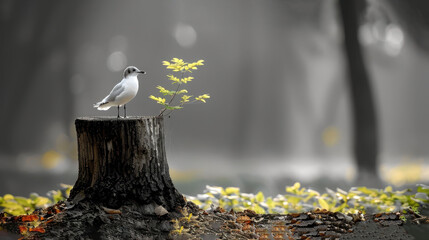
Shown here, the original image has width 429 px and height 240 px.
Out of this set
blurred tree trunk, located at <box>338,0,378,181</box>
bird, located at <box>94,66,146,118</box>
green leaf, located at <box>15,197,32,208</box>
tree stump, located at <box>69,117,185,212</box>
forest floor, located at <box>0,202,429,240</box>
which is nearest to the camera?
forest floor, located at <box>0,202,429,240</box>

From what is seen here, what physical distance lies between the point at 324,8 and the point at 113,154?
7.25 metres

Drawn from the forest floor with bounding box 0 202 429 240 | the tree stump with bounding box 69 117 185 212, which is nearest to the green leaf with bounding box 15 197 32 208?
the forest floor with bounding box 0 202 429 240

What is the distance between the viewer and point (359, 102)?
8.30m

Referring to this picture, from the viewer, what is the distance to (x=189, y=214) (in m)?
4.18

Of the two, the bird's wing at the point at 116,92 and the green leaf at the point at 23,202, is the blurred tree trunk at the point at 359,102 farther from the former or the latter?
the green leaf at the point at 23,202

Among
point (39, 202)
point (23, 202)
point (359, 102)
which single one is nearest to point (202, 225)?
point (39, 202)

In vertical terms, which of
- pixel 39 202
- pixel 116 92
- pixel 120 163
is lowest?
pixel 39 202

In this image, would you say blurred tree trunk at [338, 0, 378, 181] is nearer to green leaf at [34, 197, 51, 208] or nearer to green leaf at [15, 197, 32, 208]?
green leaf at [34, 197, 51, 208]

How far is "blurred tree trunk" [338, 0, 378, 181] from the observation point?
8.27 m

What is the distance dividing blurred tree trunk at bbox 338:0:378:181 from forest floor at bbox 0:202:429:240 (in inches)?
145

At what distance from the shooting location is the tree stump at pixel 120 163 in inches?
156

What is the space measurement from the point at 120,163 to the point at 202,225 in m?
1.08

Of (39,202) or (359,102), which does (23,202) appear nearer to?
(39,202)

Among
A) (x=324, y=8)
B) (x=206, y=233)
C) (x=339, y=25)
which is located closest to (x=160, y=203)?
(x=206, y=233)
